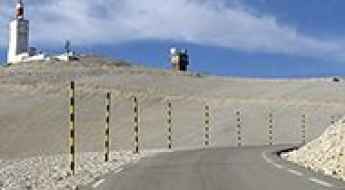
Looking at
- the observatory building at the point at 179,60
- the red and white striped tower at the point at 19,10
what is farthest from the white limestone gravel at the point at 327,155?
the red and white striped tower at the point at 19,10

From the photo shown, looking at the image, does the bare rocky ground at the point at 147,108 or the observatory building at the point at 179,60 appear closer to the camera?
the bare rocky ground at the point at 147,108

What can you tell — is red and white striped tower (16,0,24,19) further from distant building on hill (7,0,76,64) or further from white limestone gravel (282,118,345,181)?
white limestone gravel (282,118,345,181)

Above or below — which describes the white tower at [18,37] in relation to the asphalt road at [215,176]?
above

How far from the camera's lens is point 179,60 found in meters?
98.6

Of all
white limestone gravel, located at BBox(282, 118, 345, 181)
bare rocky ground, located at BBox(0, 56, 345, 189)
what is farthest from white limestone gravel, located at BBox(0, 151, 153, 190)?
white limestone gravel, located at BBox(282, 118, 345, 181)

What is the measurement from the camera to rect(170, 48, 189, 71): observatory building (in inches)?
3861

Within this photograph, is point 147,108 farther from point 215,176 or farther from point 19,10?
point 19,10

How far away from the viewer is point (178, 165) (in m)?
19.5

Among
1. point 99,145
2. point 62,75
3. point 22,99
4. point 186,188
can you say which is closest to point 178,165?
point 186,188

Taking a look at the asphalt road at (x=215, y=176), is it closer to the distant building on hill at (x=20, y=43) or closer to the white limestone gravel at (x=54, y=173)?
the white limestone gravel at (x=54, y=173)

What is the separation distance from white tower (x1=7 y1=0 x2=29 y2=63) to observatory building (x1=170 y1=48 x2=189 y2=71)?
18286mm

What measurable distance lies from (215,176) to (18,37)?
100102 mm

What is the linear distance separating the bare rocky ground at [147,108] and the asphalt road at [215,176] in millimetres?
3152

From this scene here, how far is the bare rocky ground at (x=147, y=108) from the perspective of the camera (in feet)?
130
